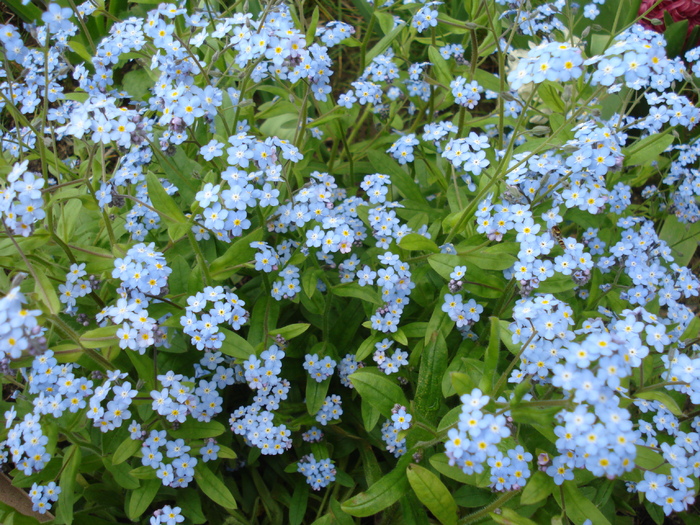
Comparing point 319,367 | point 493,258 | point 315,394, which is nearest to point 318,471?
point 315,394

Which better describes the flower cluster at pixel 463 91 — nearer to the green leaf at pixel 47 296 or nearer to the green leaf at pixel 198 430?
the green leaf at pixel 198 430

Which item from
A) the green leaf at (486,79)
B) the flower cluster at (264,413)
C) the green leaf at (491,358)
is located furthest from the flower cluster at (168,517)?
the green leaf at (486,79)

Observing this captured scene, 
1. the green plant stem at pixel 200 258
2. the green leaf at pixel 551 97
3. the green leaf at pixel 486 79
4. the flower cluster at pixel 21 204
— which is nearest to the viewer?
the flower cluster at pixel 21 204

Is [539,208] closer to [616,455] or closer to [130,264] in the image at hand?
[616,455]

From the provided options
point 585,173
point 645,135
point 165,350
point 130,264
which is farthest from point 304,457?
point 645,135

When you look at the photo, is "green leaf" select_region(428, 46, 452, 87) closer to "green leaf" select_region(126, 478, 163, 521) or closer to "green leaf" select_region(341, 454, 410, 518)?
"green leaf" select_region(341, 454, 410, 518)

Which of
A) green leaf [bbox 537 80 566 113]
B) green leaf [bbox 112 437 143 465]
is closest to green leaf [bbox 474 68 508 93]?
green leaf [bbox 537 80 566 113]

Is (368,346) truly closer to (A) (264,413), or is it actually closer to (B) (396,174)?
(A) (264,413)
